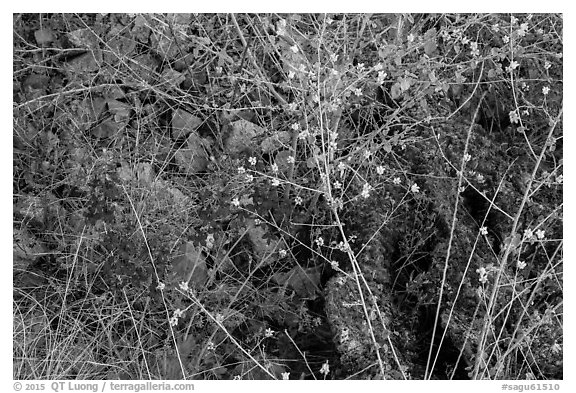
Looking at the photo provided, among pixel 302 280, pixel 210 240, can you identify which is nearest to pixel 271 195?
pixel 210 240

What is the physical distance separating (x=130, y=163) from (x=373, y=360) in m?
1.28

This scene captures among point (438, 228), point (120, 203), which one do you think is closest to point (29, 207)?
point (120, 203)

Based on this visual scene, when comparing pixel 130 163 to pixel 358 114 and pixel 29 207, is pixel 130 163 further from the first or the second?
pixel 358 114

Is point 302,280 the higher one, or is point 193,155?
point 193,155

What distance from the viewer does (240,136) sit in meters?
2.97

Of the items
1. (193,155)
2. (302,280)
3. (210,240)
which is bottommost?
(302,280)

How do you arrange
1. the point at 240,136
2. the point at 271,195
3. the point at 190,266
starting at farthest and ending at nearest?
1. the point at 240,136
2. the point at 190,266
3. the point at 271,195

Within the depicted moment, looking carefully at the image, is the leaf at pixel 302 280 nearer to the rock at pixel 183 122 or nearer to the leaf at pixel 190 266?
the leaf at pixel 190 266

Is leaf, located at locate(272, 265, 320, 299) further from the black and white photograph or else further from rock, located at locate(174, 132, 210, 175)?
rock, located at locate(174, 132, 210, 175)

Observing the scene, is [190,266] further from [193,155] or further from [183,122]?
[183,122]

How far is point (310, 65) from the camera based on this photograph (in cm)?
259

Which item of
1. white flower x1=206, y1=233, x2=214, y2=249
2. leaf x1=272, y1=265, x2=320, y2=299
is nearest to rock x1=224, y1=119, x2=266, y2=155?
white flower x1=206, y1=233, x2=214, y2=249

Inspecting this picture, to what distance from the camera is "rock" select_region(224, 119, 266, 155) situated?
9.71 feet

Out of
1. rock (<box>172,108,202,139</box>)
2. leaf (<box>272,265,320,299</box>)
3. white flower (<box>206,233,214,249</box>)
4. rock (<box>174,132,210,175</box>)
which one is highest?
rock (<box>172,108,202,139</box>)
